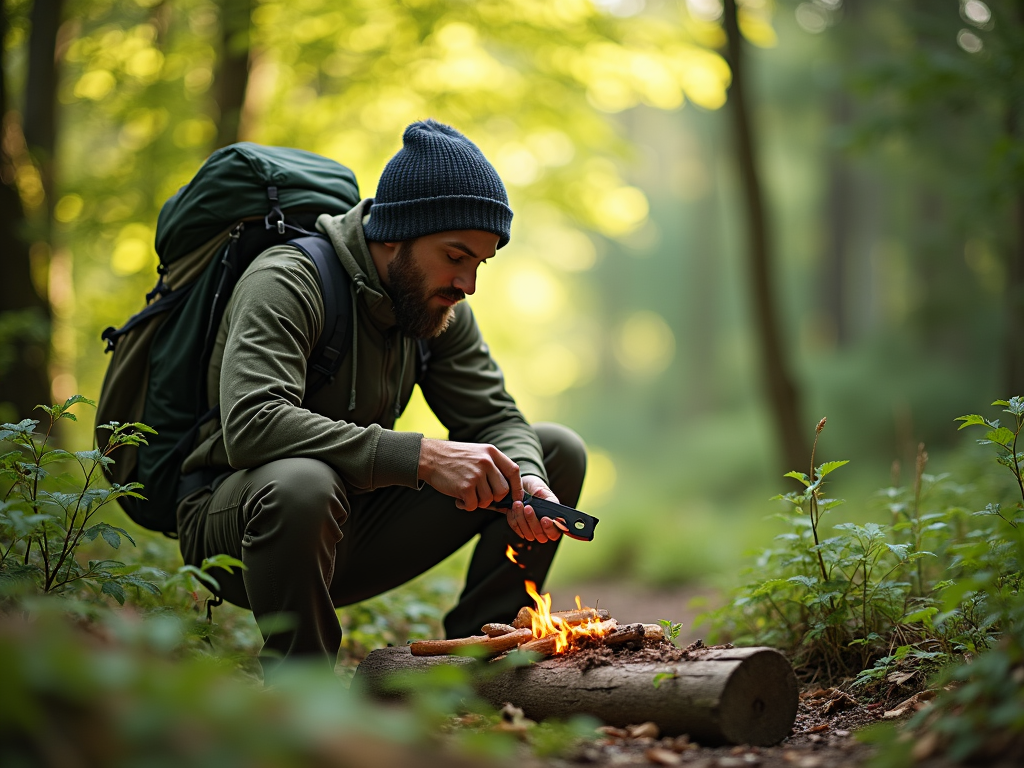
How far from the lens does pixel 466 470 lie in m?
2.96

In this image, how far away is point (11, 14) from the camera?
6.94 metres

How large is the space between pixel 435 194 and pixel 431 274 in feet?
1.03

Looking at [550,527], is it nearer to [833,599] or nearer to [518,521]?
[518,521]

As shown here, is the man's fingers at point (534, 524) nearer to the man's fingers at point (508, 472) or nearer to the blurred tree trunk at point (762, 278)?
the man's fingers at point (508, 472)

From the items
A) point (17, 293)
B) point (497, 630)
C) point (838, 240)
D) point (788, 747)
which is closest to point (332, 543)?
point (497, 630)

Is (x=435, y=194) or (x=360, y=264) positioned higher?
(x=435, y=194)

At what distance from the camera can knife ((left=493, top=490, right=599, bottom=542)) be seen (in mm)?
2967

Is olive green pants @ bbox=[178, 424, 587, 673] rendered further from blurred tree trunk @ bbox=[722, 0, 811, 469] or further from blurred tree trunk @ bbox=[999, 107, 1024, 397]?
blurred tree trunk @ bbox=[999, 107, 1024, 397]

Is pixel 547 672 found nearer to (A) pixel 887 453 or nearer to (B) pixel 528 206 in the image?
(B) pixel 528 206

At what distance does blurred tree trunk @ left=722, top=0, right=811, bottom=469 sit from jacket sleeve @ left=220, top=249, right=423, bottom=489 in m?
6.07

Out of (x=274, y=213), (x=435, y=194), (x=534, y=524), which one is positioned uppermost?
(x=435, y=194)

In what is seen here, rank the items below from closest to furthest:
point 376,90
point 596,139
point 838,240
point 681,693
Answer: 1. point 681,693
2. point 376,90
3. point 596,139
4. point 838,240

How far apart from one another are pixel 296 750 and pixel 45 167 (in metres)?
7.73

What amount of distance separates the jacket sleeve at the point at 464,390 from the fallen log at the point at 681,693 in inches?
47.5
